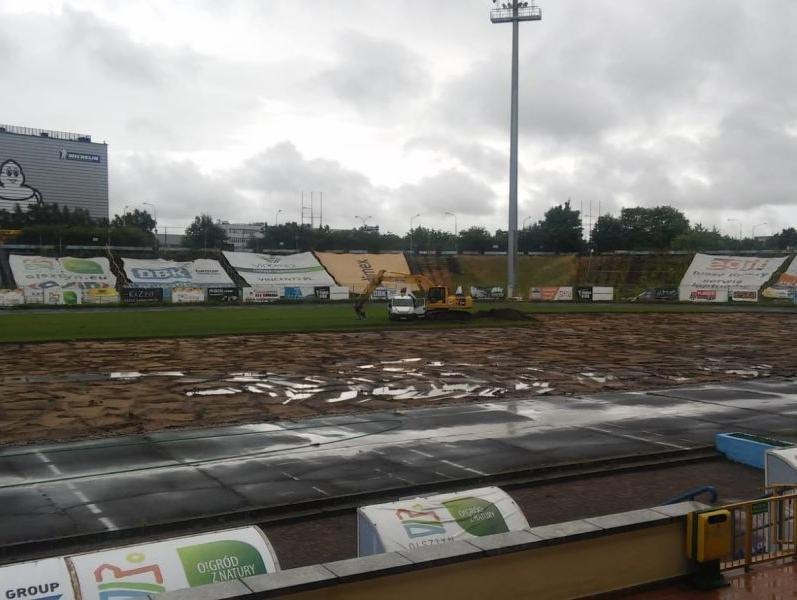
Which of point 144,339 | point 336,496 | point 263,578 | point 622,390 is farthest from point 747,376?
point 144,339

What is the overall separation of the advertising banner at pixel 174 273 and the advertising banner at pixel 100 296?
14.5 meters

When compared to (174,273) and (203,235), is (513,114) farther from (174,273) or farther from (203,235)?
(203,235)

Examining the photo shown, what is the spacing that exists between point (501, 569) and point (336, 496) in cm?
575

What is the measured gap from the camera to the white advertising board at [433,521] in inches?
295

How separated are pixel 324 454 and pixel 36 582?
31.1ft

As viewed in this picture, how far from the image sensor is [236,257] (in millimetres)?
99875

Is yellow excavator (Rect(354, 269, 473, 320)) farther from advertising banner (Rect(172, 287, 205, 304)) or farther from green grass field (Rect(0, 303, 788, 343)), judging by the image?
advertising banner (Rect(172, 287, 205, 304))

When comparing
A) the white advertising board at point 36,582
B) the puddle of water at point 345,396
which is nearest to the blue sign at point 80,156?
the puddle of water at point 345,396

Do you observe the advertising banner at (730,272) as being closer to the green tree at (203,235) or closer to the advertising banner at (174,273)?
the advertising banner at (174,273)

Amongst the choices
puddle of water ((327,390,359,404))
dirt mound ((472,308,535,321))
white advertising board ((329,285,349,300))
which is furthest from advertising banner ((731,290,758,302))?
puddle of water ((327,390,359,404))

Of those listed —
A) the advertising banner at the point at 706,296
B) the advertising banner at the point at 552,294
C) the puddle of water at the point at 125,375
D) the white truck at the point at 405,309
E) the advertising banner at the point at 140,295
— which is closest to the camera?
the puddle of water at the point at 125,375

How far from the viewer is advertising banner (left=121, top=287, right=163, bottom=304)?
2882 inches

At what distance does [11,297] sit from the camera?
6688 centimetres

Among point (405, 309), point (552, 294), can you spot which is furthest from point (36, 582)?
point (552, 294)
